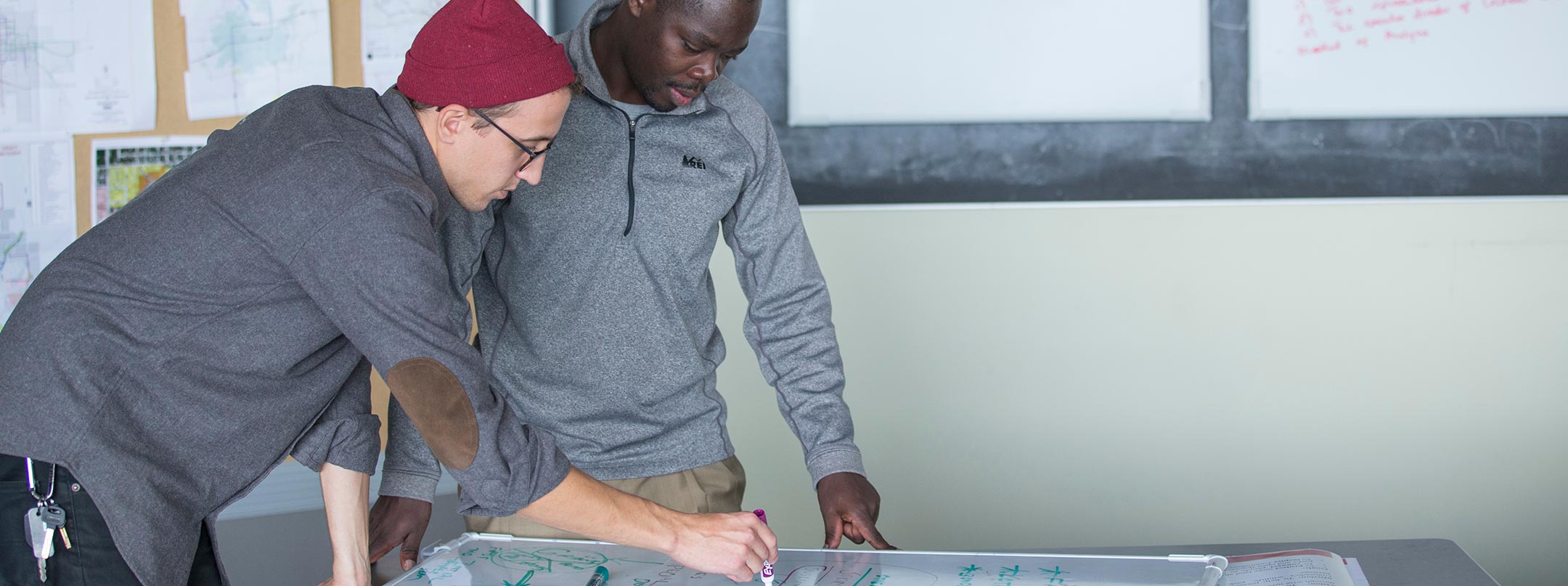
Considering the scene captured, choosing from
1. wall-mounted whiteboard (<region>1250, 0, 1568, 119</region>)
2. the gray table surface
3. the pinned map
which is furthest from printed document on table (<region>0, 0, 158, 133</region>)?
wall-mounted whiteboard (<region>1250, 0, 1568, 119</region>)

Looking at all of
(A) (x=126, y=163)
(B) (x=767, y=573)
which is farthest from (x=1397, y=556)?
(A) (x=126, y=163)

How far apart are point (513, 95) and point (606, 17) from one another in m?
0.51

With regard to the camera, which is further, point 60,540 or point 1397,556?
point 1397,556

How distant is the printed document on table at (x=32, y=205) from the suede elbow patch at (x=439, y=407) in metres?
1.64

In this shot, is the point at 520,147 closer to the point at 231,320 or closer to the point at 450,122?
the point at 450,122

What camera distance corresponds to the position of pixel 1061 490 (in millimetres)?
2355

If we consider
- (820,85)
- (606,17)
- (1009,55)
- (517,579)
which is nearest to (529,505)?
(517,579)

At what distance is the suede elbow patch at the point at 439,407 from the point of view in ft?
3.10

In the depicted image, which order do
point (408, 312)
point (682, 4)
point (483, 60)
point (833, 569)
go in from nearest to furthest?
point (408, 312)
point (483, 60)
point (833, 569)
point (682, 4)

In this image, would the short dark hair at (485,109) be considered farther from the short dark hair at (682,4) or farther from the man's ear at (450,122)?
the short dark hair at (682,4)

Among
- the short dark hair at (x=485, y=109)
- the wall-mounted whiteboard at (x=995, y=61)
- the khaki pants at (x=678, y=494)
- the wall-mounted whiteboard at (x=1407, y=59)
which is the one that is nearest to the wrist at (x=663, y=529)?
the khaki pants at (x=678, y=494)

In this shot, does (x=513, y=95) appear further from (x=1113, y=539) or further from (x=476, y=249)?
(x=1113, y=539)

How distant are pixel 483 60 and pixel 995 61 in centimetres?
138

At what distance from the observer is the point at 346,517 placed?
3.99ft
